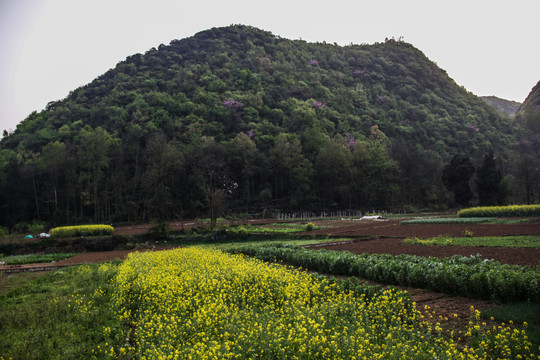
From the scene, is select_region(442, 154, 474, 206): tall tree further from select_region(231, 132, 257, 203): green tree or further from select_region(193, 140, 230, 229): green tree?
select_region(193, 140, 230, 229): green tree

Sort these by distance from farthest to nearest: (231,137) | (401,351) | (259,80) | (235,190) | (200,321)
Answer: (259,80)
(231,137)
(235,190)
(200,321)
(401,351)

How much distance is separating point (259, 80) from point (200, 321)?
8333 centimetres

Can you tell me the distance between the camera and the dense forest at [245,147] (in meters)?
50.3

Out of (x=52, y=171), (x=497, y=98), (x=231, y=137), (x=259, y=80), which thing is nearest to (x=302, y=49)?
(x=259, y=80)

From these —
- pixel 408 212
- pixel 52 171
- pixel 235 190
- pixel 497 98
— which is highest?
pixel 497 98

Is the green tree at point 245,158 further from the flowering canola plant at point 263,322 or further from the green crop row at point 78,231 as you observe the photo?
the flowering canola plant at point 263,322

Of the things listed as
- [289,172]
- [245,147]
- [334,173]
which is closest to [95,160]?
[245,147]

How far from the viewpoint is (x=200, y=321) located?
6.03 m

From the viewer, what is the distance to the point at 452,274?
27.3 feet

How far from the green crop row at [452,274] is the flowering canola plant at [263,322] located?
80.5 inches

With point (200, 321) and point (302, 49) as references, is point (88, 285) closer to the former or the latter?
point (200, 321)

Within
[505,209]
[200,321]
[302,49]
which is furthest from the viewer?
[302,49]

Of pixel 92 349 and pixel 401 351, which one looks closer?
pixel 401 351

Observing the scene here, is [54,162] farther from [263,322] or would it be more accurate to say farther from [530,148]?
[530,148]
